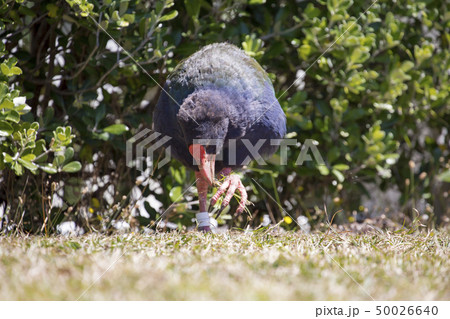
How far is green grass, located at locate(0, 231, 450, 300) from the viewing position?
5.82 feet

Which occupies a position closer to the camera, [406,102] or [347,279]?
[347,279]

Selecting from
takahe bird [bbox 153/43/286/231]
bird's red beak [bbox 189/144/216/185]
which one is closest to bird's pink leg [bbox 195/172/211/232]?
takahe bird [bbox 153/43/286/231]

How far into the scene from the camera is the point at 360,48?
12.4 feet

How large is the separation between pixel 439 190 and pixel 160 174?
9.32 feet

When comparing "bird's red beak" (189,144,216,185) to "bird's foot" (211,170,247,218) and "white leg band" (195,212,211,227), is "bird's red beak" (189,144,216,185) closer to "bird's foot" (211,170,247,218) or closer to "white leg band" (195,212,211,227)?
"bird's foot" (211,170,247,218)

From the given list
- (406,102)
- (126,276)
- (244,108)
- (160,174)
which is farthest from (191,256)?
(406,102)

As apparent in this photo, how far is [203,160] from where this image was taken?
2.88 metres

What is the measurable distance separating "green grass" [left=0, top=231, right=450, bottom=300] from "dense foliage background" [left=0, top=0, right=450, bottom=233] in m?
0.84

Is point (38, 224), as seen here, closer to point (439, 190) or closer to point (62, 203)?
point (62, 203)

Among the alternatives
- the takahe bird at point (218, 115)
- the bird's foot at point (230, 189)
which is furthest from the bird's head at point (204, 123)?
→ the bird's foot at point (230, 189)

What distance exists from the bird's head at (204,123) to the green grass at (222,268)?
18.5 inches
